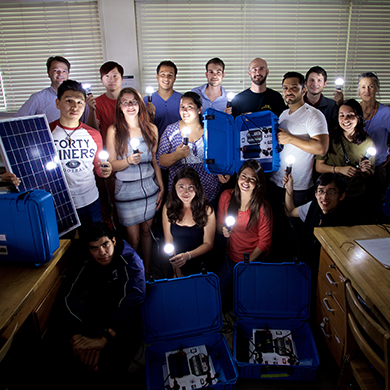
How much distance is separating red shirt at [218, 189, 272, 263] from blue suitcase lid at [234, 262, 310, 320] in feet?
1.13

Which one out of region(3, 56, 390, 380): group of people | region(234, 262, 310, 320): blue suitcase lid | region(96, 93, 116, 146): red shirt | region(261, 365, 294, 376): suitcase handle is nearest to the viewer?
region(261, 365, 294, 376): suitcase handle

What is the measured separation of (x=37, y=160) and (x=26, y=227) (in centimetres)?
65

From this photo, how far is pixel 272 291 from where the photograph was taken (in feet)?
7.30

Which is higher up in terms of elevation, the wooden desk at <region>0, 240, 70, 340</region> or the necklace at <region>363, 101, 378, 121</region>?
the necklace at <region>363, 101, 378, 121</region>

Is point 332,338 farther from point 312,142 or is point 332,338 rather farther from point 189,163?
point 189,163

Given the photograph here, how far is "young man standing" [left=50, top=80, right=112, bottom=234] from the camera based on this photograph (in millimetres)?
2270

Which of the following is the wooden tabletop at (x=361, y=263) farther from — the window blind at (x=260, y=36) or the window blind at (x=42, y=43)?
the window blind at (x=42, y=43)

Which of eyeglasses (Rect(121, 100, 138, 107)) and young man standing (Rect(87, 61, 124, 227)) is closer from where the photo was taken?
eyeglasses (Rect(121, 100, 138, 107))

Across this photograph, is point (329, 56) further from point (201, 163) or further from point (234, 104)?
point (201, 163)

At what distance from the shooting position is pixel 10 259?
165 centimetres

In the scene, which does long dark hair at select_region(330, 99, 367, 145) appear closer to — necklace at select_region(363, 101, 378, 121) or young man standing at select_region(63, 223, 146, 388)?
necklace at select_region(363, 101, 378, 121)

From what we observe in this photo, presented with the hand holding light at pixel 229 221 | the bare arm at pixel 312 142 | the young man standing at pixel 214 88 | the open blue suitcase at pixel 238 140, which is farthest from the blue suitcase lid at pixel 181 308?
the young man standing at pixel 214 88

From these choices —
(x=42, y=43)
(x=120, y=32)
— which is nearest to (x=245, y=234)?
(x=120, y=32)

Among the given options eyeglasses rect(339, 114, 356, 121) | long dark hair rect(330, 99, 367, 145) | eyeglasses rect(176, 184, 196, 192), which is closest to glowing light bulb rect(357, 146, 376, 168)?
long dark hair rect(330, 99, 367, 145)
